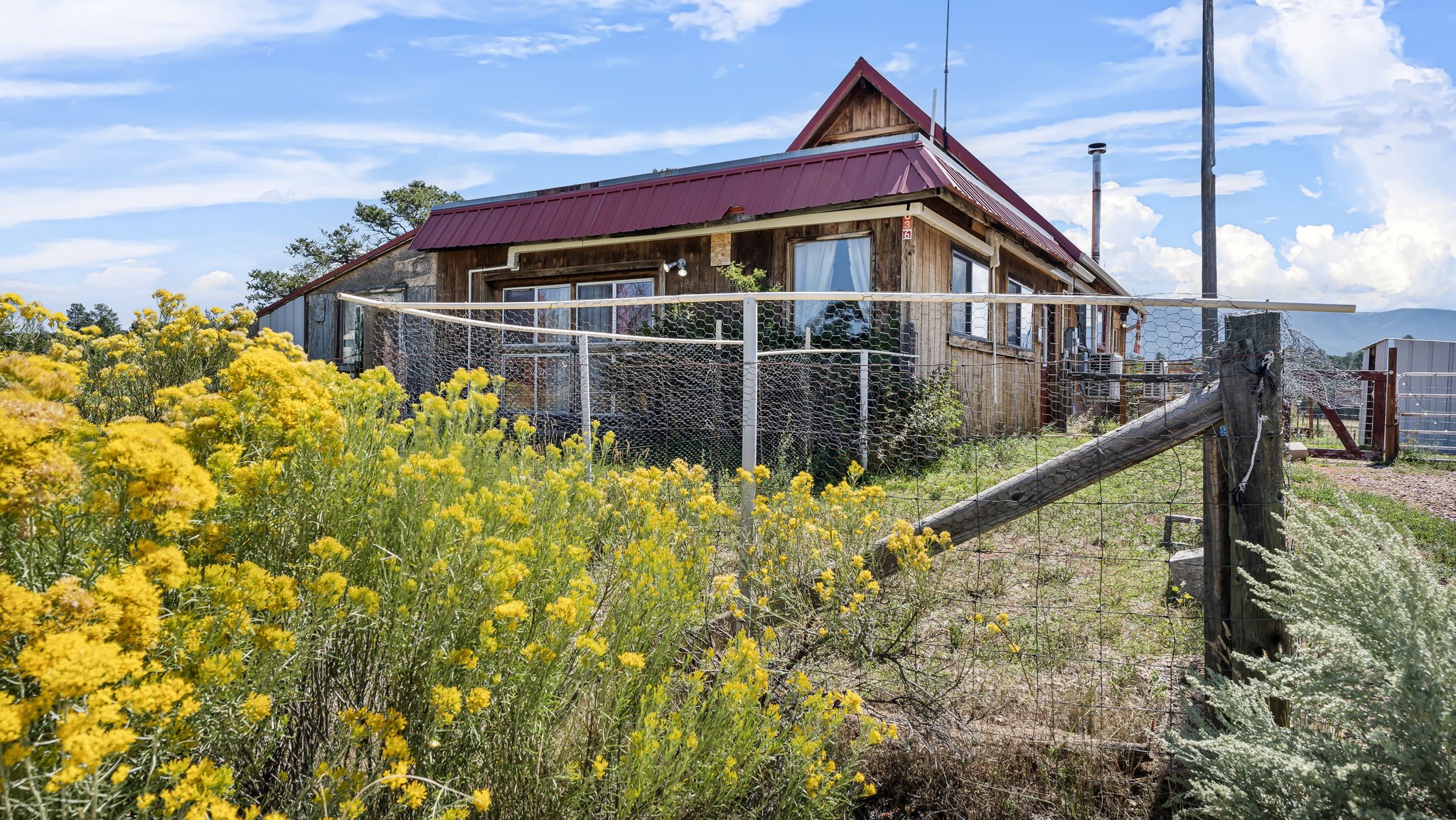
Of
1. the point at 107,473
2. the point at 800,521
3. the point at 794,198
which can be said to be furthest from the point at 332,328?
the point at 107,473

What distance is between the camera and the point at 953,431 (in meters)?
8.95

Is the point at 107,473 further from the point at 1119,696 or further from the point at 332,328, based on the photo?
the point at 332,328

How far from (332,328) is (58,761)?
16078 millimetres

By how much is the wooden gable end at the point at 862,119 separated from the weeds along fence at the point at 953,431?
11.7 feet

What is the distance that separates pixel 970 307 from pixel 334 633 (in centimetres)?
995

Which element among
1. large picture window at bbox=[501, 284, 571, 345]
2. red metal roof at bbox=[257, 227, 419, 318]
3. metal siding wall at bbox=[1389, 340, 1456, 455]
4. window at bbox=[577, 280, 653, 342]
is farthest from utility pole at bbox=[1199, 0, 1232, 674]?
metal siding wall at bbox=[1389, 340, 1456, 455]

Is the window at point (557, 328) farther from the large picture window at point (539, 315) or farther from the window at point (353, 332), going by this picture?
the window at point (353, 332)

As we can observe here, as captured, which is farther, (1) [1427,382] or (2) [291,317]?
(2) [291,317]

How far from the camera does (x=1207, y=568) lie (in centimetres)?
291

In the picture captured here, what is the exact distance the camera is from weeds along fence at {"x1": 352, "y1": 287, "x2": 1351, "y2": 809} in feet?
9.86

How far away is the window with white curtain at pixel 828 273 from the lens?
907cm

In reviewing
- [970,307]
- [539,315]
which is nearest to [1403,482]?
[970,307]

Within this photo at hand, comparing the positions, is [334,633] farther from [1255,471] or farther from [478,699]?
[1255,471]

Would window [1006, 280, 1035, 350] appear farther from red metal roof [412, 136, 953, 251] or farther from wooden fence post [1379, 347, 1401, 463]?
wooden fence post [1379, 347, 1401, 463]
